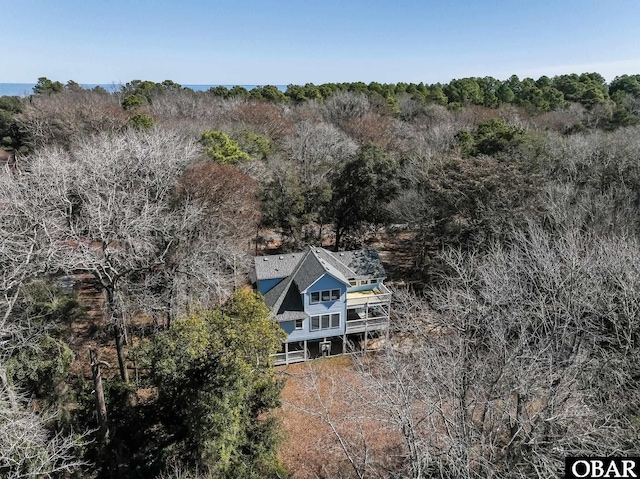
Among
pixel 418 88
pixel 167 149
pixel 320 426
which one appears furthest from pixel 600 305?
pixel 418 88

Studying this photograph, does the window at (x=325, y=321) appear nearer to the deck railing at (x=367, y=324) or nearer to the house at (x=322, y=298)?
the house at (x=322, y=298)

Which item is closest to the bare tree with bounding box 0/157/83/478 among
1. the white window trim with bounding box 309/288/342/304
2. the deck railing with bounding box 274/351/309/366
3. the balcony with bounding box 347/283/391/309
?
the deck railing with bounding box 274/351/309/366

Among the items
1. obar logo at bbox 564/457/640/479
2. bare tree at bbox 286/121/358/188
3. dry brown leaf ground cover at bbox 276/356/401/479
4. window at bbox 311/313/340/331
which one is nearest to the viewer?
obar logo at bbox 564/457/640/479

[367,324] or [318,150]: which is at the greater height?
[318,150]

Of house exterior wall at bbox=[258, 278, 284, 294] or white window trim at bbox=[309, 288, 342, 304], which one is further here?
house exterior wall at bbox=[258, 278, 284, 294]

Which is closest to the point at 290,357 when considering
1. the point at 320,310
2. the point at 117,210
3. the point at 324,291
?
the point at 320,310

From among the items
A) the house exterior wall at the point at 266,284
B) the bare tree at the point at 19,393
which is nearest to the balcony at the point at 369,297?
the house exterior wall at the point at 266,284

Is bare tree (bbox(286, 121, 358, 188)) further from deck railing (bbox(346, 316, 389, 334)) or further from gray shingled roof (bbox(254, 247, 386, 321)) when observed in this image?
deck railing (bbox(346, 316, 389, 334))

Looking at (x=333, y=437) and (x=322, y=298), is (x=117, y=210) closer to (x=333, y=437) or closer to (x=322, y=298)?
(x=322, y=298)
